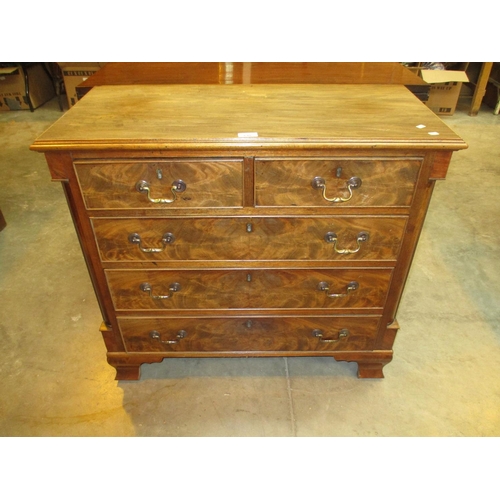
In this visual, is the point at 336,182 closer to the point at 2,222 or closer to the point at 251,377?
the point at 251,377

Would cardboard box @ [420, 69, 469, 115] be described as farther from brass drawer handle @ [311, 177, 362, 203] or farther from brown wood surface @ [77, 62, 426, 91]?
brass drawer handle @ [311, 177, 362, 203]

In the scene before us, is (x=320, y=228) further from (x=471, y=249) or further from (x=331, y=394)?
(x=471, y=249)

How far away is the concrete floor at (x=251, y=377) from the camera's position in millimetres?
1639

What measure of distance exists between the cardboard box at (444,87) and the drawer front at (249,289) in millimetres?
3607

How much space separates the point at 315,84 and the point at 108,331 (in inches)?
52.3

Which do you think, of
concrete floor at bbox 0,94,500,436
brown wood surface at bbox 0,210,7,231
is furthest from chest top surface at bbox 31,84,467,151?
brown wood surface at bbox 0,210,7,231

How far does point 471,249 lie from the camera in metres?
2.65

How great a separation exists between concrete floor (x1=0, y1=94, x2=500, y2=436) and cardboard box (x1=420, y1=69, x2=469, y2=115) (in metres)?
2.44

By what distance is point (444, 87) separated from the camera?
4484 millimetres

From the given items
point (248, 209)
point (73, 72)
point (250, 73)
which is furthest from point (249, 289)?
point (73, 72)

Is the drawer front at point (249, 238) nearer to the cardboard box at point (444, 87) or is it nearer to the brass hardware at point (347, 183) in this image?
the brass hardware at point (347, 183)

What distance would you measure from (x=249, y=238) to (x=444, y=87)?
417cm

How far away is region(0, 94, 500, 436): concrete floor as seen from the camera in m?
1.64

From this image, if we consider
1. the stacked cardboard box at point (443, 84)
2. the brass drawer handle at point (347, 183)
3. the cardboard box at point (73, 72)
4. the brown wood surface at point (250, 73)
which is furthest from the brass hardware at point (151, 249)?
the stacked cardboard box at point (443, 84)
